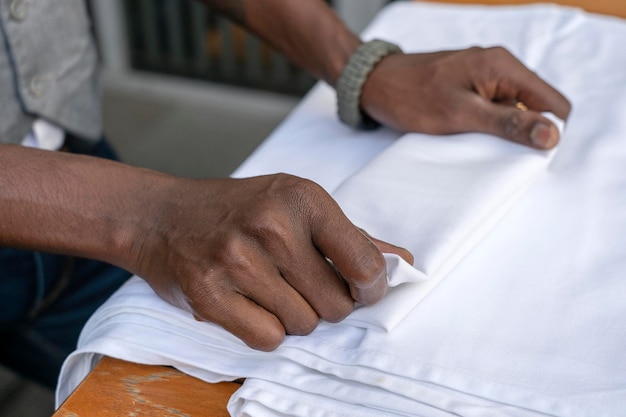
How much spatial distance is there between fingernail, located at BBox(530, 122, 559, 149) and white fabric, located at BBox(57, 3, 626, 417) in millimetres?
32

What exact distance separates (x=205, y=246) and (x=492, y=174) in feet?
0.84

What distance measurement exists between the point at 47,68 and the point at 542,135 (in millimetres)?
561

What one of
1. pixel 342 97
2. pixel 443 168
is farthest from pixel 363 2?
pixel 443 168

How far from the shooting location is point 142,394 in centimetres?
54

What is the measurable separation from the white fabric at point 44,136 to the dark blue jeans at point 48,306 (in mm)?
45

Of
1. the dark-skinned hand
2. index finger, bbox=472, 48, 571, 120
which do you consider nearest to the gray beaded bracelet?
the dark-skinned hand

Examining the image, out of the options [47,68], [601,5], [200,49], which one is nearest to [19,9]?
[47,68]

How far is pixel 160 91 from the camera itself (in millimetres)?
2408

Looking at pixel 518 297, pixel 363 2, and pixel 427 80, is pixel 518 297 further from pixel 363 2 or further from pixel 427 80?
pixel 363 2

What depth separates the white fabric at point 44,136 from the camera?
0.85m

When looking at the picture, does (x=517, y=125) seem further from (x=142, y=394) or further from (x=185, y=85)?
(x=185, y=85)

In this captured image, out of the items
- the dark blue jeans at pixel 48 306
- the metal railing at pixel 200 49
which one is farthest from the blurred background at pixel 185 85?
the dark blue jeans at pixel 48 306

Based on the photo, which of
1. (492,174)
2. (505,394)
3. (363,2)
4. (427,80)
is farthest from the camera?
(363,2)

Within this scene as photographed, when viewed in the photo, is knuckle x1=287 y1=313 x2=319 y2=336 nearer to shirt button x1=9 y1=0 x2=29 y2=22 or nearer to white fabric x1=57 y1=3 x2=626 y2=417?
white fabric x1=57 y1=3 x2=626 y2=417
